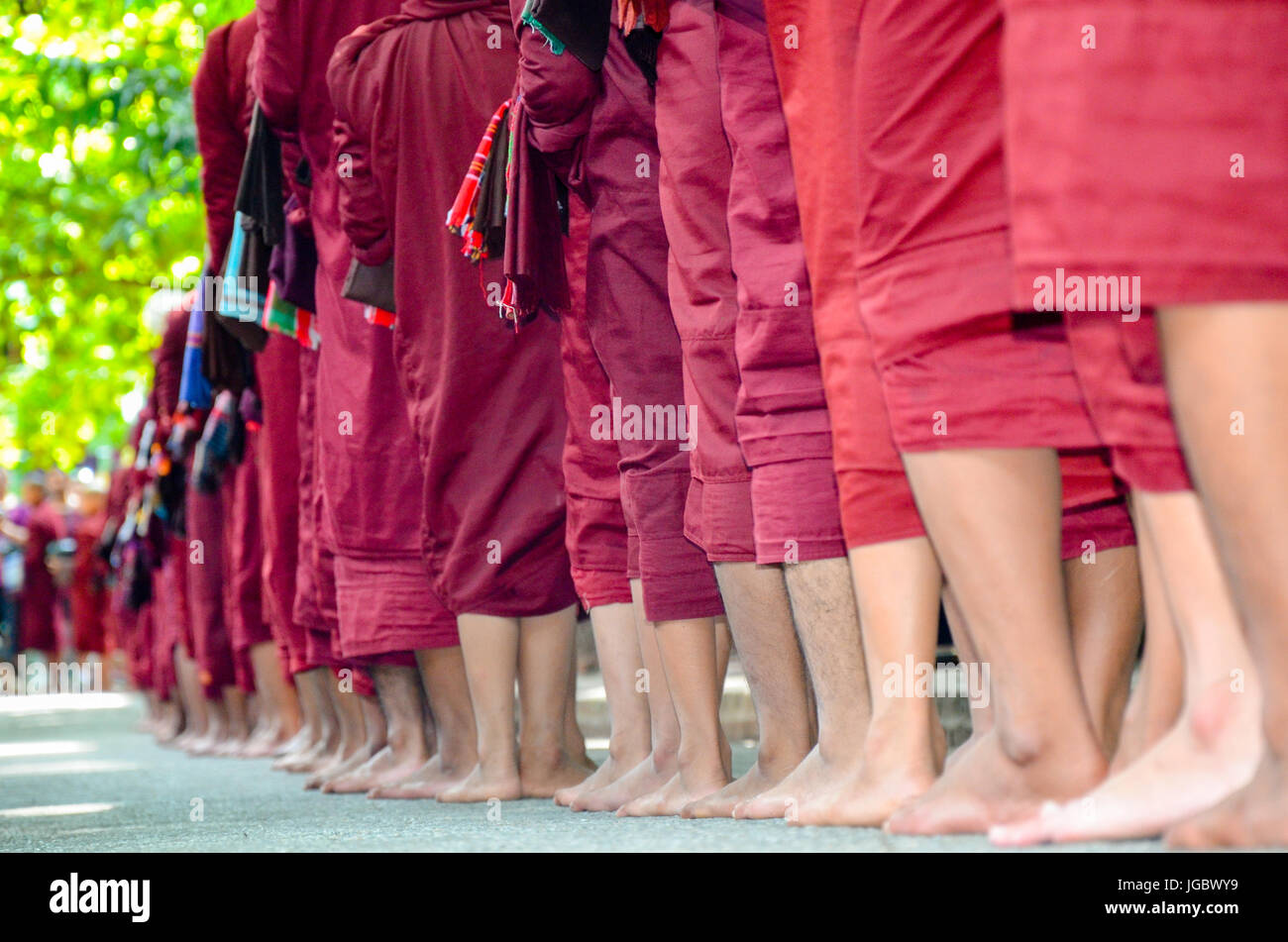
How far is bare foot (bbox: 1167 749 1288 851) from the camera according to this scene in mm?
1788

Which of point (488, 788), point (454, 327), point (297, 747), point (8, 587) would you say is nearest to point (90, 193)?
point (297, 747)

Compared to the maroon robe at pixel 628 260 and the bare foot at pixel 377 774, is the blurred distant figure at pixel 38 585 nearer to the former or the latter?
the bare foot at pixel 377 774

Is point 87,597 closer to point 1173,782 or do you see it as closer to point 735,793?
point 735,793

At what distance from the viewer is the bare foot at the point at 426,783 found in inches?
168

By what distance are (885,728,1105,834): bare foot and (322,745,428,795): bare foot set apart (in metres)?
2.66

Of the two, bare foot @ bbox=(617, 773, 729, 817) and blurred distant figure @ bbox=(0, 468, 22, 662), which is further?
blurred distant figure @ bbox=(0, 468, 22, 662)

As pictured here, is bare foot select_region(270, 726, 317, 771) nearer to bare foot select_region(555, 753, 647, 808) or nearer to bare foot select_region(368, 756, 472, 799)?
bare foot select_region(368, 756, 472, 799)

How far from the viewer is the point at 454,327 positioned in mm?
4086

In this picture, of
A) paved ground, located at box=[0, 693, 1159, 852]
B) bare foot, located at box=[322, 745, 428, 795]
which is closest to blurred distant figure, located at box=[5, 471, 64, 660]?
paved ground, located at box=[0, 693, 1159, 852]

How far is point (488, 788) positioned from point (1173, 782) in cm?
232

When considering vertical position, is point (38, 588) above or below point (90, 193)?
below

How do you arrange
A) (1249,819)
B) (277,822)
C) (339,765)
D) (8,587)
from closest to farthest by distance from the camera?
(1249,819) < (277,822) < (339,765) < (8,587)

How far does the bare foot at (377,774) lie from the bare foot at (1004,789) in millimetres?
2656

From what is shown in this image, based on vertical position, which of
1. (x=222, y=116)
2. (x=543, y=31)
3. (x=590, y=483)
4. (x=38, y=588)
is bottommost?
(x=590, y=483)
